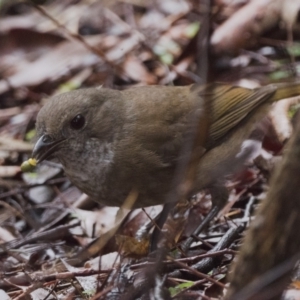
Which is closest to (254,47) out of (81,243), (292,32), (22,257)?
(292,32)

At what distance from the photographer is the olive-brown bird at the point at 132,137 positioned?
4.00m

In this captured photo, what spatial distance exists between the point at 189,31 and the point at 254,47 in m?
0.71

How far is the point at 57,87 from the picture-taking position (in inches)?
263

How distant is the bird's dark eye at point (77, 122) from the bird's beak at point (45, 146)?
0.12 m

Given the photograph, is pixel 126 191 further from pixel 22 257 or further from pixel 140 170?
pixel 22 257

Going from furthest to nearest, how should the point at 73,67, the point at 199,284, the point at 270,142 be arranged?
the point at 73,67, the point at 270,142, the point at 199,284

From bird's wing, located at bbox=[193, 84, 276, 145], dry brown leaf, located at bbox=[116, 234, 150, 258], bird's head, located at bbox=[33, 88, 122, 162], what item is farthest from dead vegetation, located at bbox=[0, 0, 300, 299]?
bird's head, located at bbox=[33, 88, 122, 162]

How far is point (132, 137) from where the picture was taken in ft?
13.7

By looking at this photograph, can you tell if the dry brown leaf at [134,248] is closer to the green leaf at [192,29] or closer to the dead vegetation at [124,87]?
the dead vegetation at [124,87]

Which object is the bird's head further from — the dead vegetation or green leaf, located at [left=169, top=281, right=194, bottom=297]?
green leaf, located at [left=169, top=281, right=194, bottom=297]

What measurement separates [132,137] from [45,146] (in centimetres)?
55

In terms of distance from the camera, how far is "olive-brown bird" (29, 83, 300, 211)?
13.1ft

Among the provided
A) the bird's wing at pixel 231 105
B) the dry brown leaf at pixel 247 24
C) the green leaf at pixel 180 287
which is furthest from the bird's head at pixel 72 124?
the dry brown leaf at pixel 247 24

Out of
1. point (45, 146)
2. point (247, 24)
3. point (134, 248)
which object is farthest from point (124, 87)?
point (134, 248)
